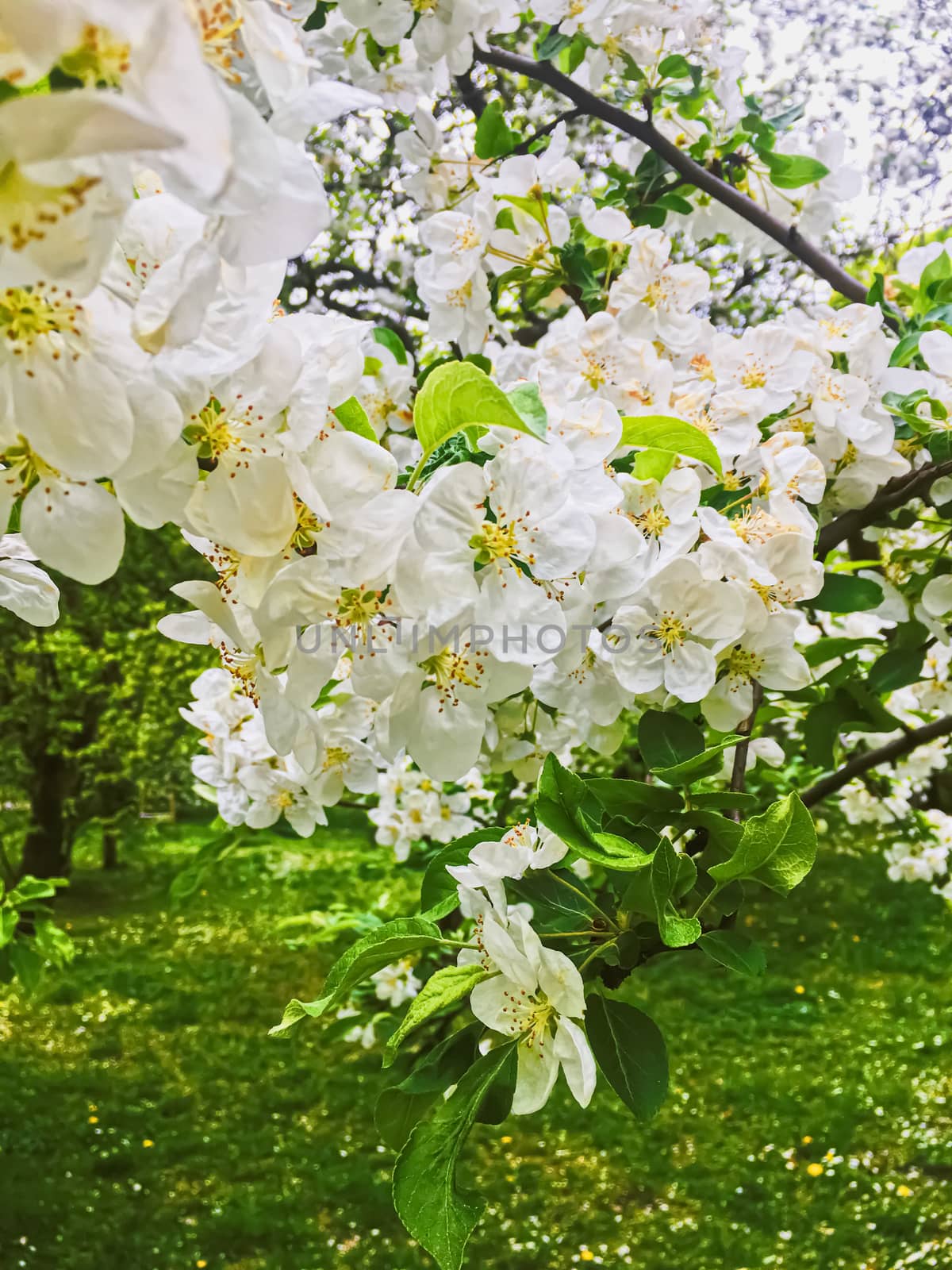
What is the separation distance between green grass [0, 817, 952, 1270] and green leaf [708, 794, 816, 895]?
7.76ft

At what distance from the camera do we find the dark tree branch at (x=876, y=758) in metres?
1.58

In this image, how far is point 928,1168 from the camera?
3.50 metres

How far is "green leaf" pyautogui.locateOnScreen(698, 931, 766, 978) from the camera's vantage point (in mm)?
815

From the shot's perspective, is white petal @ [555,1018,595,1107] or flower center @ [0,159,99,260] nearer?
flower center @ [0,159,99,260]

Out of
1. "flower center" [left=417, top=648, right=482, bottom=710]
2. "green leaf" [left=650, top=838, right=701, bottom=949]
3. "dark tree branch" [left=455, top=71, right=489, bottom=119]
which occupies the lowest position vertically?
"green leaf" [left=650, top=838, right=701, bottom=949]

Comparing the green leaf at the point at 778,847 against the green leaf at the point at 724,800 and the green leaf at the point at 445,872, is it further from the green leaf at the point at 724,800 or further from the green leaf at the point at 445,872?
the green leaf at the point at 445,872

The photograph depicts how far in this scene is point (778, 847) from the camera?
0.74 meters

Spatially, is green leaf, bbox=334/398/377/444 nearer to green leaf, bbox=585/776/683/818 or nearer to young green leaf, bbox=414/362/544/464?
young green leaf, bbox=414/362/544/464

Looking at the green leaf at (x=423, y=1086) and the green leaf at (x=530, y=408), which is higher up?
the green leaf at (x=530, y=408)

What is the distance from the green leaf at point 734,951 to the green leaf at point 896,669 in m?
0.64

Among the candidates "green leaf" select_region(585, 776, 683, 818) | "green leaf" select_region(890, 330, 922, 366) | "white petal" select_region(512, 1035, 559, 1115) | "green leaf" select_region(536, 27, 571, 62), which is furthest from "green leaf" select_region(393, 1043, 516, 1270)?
"green leaf" select_region(536, 27, 571, 62)

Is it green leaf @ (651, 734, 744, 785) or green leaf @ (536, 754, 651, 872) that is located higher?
green leaf @ (651, 734, 744, 785)

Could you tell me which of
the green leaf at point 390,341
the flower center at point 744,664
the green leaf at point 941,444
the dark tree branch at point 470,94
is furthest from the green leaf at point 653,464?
the dark tree branch at point 470,94

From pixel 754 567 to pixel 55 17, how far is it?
70 centimetres
